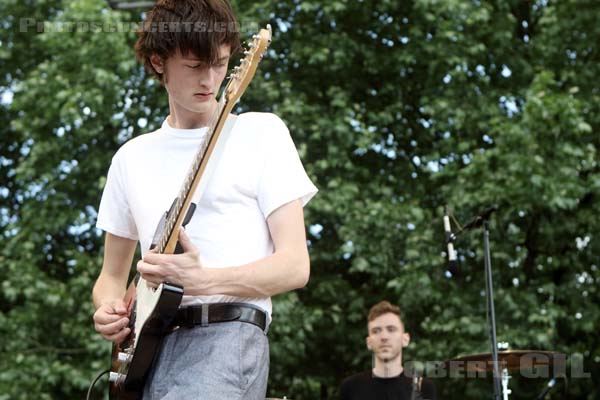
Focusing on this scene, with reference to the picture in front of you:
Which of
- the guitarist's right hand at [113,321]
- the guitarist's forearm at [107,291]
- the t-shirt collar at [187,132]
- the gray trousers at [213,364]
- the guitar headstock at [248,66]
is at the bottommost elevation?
the gray trousers at [213,364]

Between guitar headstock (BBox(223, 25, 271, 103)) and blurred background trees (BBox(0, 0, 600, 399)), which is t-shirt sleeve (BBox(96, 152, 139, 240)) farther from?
blurred background trees (BBox(0, 0, 600, 399))

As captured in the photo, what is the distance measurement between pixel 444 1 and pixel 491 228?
263 centimetres

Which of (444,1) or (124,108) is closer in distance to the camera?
(444,1)

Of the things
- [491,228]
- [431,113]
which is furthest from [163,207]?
[431,113]

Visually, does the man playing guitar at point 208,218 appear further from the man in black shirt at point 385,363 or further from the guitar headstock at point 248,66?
the man in black shirt at point 385,363

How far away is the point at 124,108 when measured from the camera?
11.6 m

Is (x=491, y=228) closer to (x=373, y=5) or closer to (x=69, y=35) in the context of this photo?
(x=373, y=5)

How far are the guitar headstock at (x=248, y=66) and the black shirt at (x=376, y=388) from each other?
6.00 m

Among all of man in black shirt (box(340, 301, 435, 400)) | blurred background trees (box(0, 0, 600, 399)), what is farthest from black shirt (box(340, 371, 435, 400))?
blurred background trees (box(0, 0, 600, 399))

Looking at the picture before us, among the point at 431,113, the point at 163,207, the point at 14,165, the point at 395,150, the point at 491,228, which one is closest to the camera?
the point at 163,207

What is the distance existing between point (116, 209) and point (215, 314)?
1.85 feet

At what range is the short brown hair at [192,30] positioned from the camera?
2.26 metres

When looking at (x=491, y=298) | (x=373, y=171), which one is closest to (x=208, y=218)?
(x=491, y=298)

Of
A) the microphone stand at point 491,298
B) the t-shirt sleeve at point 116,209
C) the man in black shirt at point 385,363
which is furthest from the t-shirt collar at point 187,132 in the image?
the man in black shirt at point 385,363
